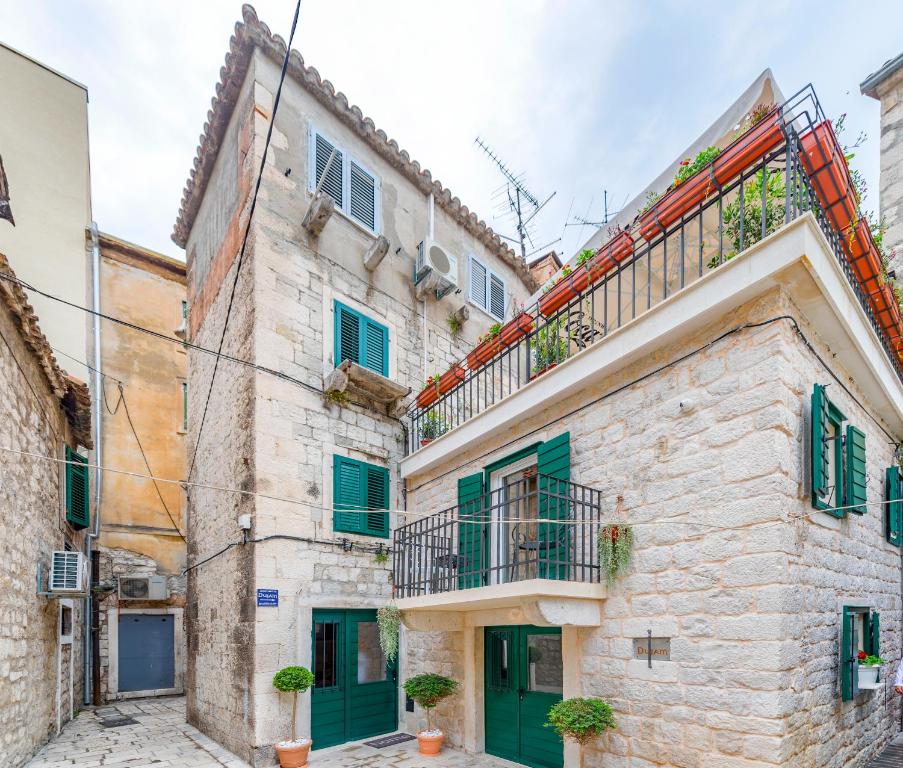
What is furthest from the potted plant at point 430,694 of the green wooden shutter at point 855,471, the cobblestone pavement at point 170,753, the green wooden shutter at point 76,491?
the green wooden shutter at point 76,491

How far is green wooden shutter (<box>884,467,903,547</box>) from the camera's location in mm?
6570

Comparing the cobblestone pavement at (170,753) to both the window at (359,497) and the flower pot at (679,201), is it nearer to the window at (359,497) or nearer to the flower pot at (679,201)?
the window at (359,497)

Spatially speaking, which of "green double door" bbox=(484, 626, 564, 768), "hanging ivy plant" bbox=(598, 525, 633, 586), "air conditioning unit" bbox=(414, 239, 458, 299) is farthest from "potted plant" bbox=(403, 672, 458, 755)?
"air conditioning unit" bbox=(414, 239, 458, 299)

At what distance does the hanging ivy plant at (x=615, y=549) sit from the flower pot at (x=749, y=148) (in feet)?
10.9

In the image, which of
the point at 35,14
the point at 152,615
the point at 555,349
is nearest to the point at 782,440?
the point at 555,349

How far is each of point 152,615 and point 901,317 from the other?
15408 millimetres

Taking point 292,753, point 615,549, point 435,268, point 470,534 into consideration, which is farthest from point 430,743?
point 435,268

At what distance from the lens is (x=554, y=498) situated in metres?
6.22

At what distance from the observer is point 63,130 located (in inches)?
437

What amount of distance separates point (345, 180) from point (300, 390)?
388cm

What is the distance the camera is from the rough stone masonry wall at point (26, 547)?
638 cm

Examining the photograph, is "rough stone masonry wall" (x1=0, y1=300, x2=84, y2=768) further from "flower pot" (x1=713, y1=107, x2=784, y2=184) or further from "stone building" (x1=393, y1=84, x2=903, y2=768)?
"flower pot" (x1=713, y1=107, x2=784, y2=184)

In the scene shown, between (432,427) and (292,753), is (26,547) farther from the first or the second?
(432,427)

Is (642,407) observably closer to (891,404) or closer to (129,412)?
(891,404)
